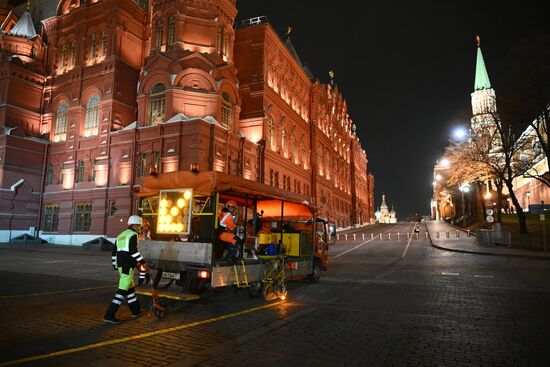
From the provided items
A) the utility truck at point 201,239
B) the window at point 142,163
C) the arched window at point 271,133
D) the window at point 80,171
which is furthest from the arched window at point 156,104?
the utility truck at point 201,239

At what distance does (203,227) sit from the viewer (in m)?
9.28

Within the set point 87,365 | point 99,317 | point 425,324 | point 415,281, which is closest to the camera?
point 87,365

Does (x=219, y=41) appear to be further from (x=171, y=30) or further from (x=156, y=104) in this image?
(x=156, y=104)

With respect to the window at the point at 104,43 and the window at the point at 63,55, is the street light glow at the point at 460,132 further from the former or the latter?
the window at the point at 63,55

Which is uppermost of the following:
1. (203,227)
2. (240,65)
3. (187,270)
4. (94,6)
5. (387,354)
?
(94,6)

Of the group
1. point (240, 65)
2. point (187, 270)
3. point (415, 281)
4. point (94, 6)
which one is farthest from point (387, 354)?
point (94, 6)

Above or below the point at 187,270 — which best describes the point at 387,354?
below

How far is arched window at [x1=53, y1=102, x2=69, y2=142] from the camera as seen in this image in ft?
133

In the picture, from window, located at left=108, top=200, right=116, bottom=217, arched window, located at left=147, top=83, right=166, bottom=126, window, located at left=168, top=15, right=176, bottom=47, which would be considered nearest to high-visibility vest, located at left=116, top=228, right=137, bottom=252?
arched window, located at left=147, top=83, right=166, bottom=126

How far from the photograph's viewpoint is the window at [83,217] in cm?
3672

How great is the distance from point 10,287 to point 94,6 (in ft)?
124

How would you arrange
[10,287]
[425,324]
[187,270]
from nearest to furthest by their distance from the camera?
[425,324], [187,270], [10,287]

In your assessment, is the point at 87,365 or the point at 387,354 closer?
the point at 87,365

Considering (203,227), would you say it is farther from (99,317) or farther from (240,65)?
(240,65)
